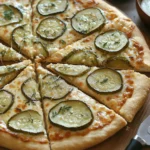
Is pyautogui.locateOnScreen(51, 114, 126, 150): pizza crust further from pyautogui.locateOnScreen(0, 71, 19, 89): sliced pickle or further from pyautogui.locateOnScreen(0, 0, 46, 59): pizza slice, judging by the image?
pyautogui.locateOnScreen(0, 0, 46, 59): pizza slice

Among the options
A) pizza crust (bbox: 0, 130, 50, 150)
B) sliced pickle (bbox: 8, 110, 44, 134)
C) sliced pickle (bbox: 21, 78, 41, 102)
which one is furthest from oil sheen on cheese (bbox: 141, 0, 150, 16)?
pizza crust (bbox: 0, 130, 50, 150)

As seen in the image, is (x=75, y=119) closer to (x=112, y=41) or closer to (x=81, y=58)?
(x=81, y=58)

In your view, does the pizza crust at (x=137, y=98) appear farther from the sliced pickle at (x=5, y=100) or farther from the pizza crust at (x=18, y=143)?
the sliced pickle at (x=5, y=100)

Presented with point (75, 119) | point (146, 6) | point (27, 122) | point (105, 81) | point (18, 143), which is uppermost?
point (146, 6)

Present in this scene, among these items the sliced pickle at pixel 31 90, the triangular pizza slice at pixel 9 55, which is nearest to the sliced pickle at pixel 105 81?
the sliced pickle at pixel 31 90

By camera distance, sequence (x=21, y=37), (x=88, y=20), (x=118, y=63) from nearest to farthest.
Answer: (x=118, y=63), (x=21, y=37), (x=88, y=20)

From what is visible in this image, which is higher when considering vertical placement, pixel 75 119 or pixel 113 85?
pixel 113 85

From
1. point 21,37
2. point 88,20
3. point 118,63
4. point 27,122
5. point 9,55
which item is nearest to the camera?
point 27,122

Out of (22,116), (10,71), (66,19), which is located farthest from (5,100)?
(66,19)
